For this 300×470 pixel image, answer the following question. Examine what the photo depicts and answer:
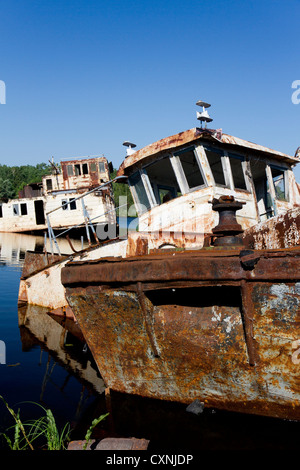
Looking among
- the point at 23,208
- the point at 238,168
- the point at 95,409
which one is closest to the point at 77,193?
the point at 23,208

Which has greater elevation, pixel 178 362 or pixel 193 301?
pixel 193 301

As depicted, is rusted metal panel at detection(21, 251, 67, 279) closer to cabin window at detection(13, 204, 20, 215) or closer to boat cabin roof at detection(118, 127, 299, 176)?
boat cabin roof at detection(118, 127, 299, 176)

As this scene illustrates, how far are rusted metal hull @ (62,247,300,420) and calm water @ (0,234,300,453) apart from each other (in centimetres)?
14

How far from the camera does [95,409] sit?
3.93m

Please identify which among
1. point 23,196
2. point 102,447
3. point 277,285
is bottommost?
point 102,447

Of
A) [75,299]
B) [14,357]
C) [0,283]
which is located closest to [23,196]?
[0,283]

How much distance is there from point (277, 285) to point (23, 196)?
129 ft

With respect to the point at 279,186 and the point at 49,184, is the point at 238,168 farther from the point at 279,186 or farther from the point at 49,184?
the point at 49,184

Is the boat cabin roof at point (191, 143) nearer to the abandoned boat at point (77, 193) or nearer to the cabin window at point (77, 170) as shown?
the abandoned boat at point (77, 193)

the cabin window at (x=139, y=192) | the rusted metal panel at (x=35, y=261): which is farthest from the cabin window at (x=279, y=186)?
the rusted metal panel at (x=35, y=261)

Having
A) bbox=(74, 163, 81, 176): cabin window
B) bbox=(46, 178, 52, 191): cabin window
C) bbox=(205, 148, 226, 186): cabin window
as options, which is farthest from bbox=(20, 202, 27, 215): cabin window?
bbox=(205, 148, 226, 186): cabin window

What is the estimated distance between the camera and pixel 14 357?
19.0 feet

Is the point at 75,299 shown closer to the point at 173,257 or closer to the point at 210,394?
the point at 173,257

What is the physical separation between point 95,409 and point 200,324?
1883 millimetres
